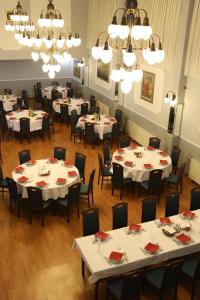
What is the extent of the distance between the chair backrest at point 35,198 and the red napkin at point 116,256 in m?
2.58

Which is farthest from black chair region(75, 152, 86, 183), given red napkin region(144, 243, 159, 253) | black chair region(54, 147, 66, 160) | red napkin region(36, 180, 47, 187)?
red napkin region(144, 243, 159, 253)

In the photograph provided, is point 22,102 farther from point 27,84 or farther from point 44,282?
point 44,282

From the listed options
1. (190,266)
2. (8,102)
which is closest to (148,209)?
(190,266)

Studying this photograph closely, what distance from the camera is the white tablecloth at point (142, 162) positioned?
891 cm

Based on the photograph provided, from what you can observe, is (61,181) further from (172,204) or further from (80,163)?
(172,204)

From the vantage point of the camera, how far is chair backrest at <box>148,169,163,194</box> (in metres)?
8.53

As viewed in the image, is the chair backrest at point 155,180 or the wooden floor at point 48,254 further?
the chair backrest at point 155,180

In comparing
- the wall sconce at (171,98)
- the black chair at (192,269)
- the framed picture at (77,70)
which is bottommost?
the black chair at (192,269)

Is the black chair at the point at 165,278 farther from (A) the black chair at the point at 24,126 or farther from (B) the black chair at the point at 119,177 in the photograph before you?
(A) the black chair at the point at 24,126

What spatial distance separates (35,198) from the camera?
7566mm

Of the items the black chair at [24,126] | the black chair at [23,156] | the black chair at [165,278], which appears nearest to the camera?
the black chair at [165,278]

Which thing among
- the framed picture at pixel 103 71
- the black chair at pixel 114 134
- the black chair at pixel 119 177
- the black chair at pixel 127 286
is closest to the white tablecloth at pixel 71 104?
the framed picture at pixel 103 71

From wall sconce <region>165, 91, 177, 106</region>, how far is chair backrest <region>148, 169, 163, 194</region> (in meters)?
2.77

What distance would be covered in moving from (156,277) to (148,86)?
7.77m
